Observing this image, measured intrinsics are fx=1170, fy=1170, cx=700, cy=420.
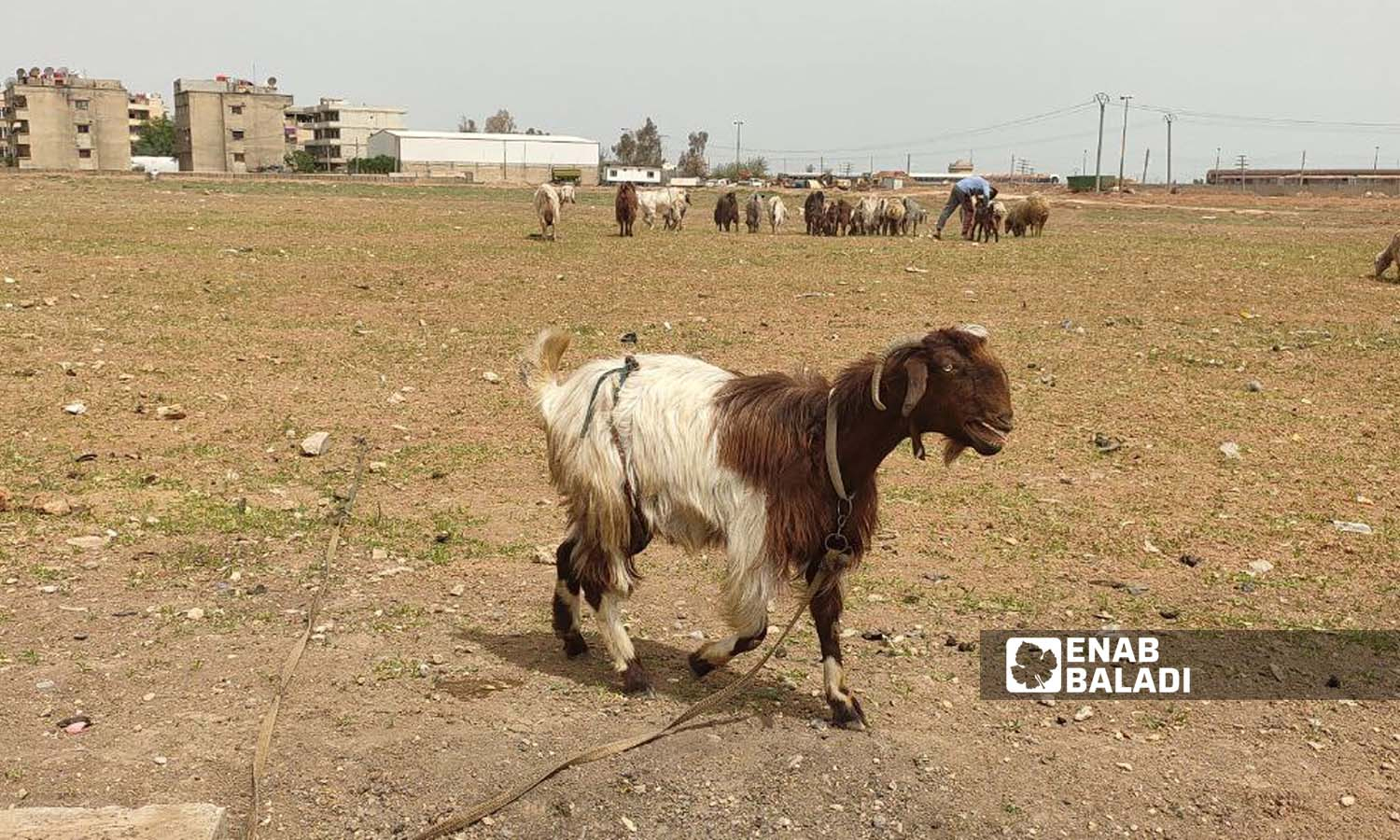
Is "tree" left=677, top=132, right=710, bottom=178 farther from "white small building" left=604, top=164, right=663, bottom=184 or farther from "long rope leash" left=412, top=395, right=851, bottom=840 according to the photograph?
"long rope leash" left=412, top=395, right=851, bottom=840

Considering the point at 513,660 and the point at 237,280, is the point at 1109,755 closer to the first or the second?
the point at 513,660

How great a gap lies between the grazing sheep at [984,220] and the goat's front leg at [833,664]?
24619mm

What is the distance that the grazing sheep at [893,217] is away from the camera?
3319 cm

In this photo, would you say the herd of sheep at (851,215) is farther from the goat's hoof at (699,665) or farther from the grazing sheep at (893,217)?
the goat's hoof at (699,665)

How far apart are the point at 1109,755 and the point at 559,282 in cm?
1343

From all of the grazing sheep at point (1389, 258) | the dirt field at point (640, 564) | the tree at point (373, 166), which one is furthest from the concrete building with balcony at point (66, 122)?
the grazing sheep at point (1389, 258)

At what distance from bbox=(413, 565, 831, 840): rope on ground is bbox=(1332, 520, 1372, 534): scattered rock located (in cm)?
440

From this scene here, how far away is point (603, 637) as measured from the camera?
5.26 meters

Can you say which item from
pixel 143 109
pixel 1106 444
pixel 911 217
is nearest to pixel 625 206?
pixel 911 217

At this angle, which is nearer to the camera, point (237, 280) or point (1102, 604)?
point (1102, 604)

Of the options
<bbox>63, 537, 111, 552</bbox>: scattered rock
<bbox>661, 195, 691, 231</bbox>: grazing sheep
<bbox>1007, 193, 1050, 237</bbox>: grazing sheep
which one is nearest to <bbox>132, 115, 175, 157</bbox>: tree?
<bbox>661, 195, 691, 231</bbox>: grazing sheep

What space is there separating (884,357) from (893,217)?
97.0ft

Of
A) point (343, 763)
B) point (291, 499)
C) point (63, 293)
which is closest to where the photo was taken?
point (343, 763)

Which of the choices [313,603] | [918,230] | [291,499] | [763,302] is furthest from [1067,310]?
[918,230]
